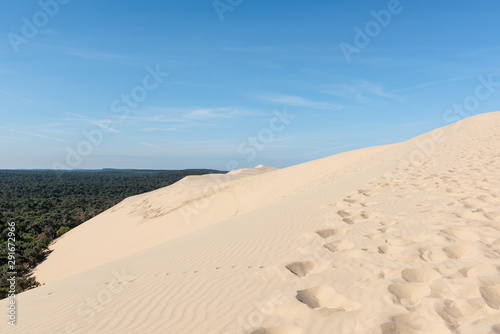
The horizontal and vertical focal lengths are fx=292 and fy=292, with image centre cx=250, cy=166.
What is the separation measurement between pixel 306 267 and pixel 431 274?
1.56 meters

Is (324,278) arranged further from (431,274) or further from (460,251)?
(460,251)

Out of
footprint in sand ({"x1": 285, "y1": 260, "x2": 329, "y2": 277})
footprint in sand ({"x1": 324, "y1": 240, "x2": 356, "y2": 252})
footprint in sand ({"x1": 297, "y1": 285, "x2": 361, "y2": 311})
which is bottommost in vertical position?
footprint in sand ({"x1": 297, "y1": 285, "x2": 361, "y2": 311})

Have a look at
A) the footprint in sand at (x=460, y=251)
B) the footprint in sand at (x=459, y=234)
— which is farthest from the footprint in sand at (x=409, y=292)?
the footprint in sand at (x=459, y=234)

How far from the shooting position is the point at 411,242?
4.70m

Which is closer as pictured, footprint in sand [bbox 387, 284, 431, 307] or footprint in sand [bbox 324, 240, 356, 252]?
footprint in sand [bbox 387, 284, 431, 307]

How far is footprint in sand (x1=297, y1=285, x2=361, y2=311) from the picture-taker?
3.04 m

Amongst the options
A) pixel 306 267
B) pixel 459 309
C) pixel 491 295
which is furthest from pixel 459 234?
pixel 306 267

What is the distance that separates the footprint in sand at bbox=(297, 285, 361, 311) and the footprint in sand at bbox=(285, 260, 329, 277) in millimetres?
573

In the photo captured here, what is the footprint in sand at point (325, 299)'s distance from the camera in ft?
9.98

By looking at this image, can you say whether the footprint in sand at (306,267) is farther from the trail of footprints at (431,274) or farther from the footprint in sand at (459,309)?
the footprint in sand at (459,309)

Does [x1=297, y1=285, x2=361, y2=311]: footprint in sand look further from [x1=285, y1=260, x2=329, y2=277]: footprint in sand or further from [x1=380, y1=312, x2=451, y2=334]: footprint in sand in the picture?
[x1=285, y1=260, x2=329, y2=277]: footprint in sand

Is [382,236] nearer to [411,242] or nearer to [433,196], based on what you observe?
[411,242]

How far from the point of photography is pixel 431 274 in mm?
3488

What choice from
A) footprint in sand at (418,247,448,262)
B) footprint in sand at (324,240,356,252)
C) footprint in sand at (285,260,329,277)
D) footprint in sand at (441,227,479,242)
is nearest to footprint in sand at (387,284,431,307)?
footprint in sand at (418,247,448,262)
